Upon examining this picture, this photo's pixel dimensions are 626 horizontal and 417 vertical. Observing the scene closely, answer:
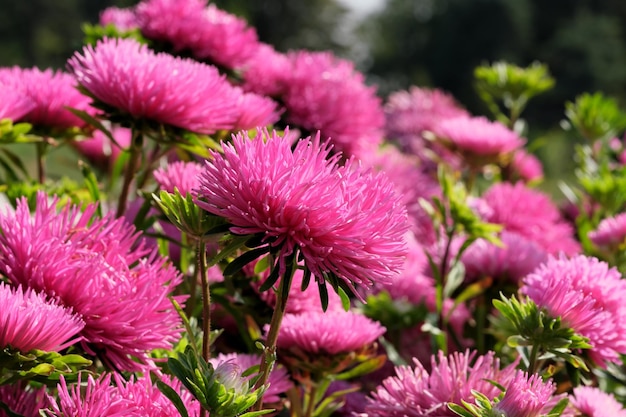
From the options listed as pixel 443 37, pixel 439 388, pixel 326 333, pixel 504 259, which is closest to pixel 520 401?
pixel 439 388

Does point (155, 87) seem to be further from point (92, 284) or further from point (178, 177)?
point (92, 284)

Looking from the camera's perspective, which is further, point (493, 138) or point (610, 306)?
point (493, 138)

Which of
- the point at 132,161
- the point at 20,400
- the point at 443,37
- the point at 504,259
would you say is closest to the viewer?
the point at 20,400

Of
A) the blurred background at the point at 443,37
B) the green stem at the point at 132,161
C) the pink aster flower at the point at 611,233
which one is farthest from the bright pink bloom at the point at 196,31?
the blurred background at the point at 443,37

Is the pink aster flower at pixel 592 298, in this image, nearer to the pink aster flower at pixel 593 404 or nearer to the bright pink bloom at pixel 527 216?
the pink aster flower at pixel 593 404

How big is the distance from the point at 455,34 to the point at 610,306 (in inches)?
983

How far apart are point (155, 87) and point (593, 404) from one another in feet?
1.34

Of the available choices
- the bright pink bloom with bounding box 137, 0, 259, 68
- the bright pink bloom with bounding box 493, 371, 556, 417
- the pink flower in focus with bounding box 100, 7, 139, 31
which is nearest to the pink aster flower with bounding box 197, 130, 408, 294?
the bright pink bloom with bounding box 493, 371, 556, 417

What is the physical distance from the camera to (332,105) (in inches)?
37.2

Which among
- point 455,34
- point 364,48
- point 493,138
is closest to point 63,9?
point 364,48

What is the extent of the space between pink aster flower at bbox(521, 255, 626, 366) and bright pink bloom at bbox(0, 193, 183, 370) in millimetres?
257

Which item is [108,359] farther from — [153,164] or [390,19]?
[390,19]

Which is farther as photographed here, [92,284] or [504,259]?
[504,259]

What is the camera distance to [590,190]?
3.49ft
